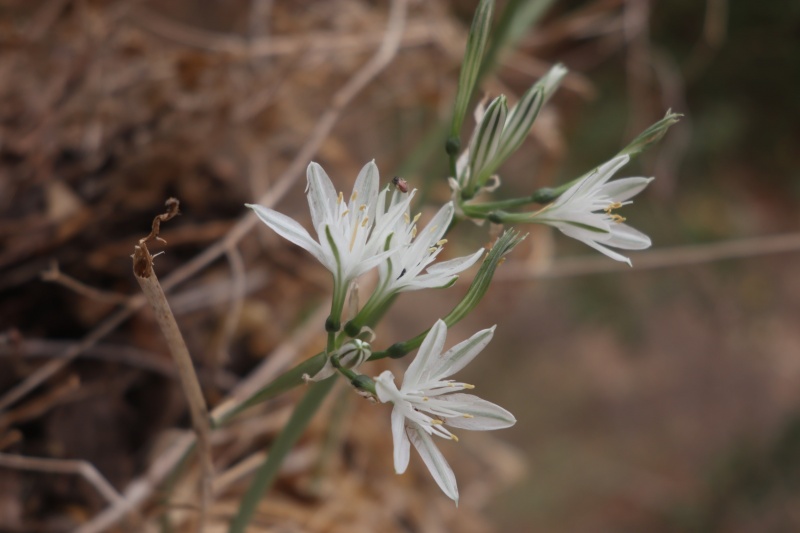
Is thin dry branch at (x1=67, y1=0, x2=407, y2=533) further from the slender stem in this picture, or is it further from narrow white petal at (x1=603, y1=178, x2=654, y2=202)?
narrow white petal at (x1=603, y1=178, x2=654, y2=202)

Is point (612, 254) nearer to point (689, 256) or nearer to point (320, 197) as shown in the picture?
point (320, 197)

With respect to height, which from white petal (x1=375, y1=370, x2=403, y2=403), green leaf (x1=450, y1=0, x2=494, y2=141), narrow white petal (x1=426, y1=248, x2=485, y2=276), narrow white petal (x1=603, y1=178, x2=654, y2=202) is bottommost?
white petal (x1=375, y1=370, x2=403, y2=403)

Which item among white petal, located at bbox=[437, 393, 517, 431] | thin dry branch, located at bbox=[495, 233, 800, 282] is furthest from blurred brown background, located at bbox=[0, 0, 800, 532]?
white petal, located at bbox=[437, 393, 517, 431]

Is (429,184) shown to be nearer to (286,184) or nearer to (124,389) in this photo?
(286,184)

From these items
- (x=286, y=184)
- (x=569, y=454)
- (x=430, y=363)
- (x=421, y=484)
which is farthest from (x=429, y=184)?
(x=569, y=454)

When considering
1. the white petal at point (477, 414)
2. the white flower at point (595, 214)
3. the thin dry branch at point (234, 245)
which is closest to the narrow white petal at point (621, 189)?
the white flower at point (595, 214)

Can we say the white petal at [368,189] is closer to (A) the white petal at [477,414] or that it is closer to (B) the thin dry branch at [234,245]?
(A) the white petal at [477,414]

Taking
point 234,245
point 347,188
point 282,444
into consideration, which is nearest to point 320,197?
point 282,444
